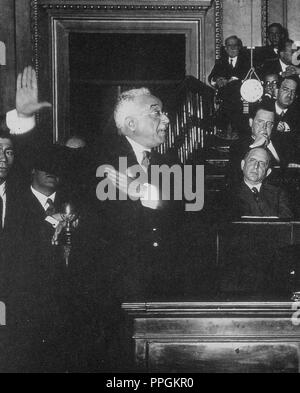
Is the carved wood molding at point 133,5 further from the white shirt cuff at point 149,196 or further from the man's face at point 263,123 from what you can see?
the white shirt cuff at point 149,196

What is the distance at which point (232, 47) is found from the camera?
5855 mm

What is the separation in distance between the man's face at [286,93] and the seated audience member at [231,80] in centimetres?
34

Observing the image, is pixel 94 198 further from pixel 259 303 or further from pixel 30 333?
pixel 259 303

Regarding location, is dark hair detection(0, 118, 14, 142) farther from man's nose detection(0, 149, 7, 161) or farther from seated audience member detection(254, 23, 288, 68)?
seated audience member detection(254, 23, 288, 68)

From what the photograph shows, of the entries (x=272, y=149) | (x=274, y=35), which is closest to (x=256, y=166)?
(x=272, y=149)

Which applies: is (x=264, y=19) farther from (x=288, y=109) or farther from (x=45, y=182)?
(x=45, y=182)

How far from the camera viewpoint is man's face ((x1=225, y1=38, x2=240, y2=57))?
5852 millimetres

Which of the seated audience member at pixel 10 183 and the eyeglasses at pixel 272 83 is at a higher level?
the eyeglasses at pixel 272 83

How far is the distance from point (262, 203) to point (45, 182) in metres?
1.61

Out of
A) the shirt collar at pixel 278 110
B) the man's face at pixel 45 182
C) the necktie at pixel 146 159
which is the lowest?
the man's face at pixel 45 182

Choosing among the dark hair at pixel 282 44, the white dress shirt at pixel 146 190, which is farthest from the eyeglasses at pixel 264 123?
the white dress shirt at pixel 146 190

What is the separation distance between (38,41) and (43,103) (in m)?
0.56

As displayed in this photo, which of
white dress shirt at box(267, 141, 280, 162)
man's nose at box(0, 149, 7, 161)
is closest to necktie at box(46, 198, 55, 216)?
man's nose at box(0, 149, 7, 161)

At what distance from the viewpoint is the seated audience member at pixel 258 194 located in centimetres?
490
